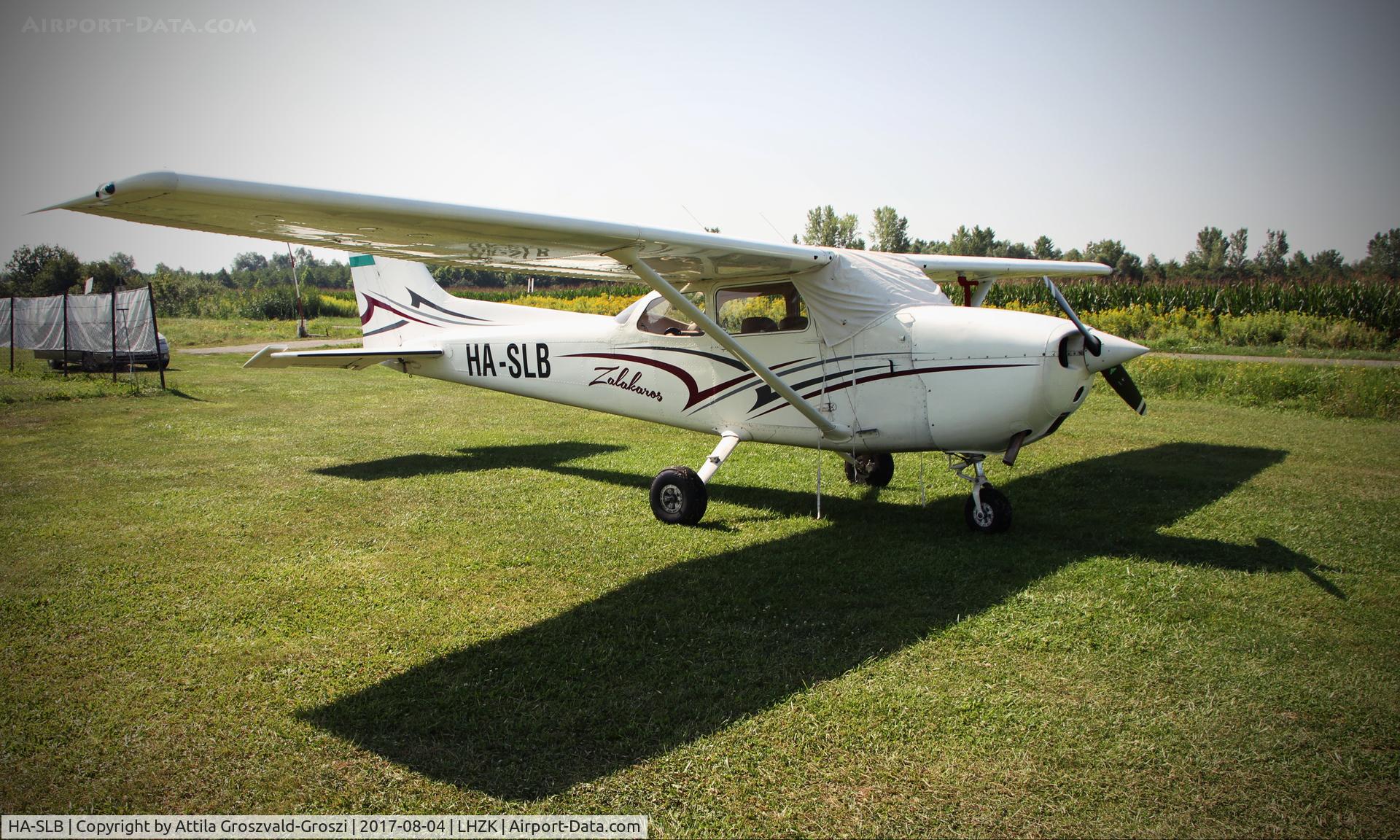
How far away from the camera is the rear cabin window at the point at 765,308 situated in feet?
21.7

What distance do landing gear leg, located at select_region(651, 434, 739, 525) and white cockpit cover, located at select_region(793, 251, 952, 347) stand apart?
147 centimetres

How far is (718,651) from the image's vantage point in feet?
13.4

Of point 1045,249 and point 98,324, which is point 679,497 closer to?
point 98,324

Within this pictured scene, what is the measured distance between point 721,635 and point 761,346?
3079 mm

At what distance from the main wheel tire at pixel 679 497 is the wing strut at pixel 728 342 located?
1063mm

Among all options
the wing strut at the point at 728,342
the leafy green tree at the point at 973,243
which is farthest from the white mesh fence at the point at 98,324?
the leafy green tree at the point at 973,243

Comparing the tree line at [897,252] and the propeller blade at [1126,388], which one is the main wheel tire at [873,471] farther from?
the tree line at [897,252]

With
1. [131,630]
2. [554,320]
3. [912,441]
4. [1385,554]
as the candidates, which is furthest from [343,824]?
[1385,554]

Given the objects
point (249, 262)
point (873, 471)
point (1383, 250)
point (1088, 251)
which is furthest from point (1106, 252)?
point (249, 262)

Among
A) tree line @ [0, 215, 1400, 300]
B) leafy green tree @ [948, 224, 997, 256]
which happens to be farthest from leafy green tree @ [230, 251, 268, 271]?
leafy green tree @ [948, 224, 997, 256]

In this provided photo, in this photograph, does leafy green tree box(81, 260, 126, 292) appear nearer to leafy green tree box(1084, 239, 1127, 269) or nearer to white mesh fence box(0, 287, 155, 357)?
white mesh fence box(0, 287, 155, 357)

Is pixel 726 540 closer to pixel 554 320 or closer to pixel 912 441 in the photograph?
pixel 912 441

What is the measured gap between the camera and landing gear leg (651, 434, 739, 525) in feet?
21.1
